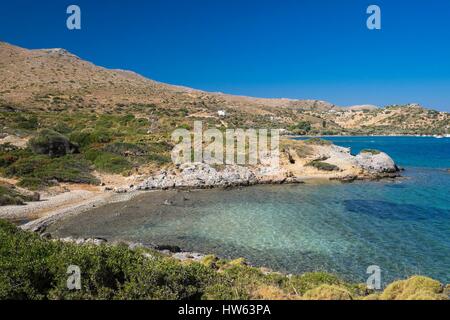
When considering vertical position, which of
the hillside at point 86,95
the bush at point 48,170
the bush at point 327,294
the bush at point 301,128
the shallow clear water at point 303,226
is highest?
the hillside at point 86,95

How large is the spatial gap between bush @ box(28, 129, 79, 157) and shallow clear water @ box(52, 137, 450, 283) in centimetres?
1607

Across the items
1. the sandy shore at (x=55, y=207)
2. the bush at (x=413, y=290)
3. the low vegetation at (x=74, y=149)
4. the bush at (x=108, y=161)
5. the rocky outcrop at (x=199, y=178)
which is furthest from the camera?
the bush at (x=108, y=161)

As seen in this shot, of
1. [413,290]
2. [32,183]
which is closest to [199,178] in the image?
[32,183]

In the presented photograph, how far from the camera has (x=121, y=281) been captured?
961cm

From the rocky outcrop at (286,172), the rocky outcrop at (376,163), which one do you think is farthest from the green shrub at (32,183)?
the rocky outcrop at (376,163)

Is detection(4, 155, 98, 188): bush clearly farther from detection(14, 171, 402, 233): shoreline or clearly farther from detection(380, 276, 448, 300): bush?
detection(380, 276, 448, 300): bush

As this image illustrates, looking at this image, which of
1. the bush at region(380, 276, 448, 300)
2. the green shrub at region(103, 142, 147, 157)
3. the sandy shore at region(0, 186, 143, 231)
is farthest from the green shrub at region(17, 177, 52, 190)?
the bush at region(380, 276, 448, 300)

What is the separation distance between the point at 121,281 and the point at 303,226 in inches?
646

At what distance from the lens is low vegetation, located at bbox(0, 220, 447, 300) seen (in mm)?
8508

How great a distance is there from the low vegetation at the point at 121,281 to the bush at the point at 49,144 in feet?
109

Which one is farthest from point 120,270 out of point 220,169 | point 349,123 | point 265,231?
point 349,123

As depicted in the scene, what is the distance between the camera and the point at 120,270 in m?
9.80

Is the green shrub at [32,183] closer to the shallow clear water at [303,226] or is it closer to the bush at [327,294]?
the shallow clear water at [303,226]

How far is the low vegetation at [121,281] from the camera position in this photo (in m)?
8.51
